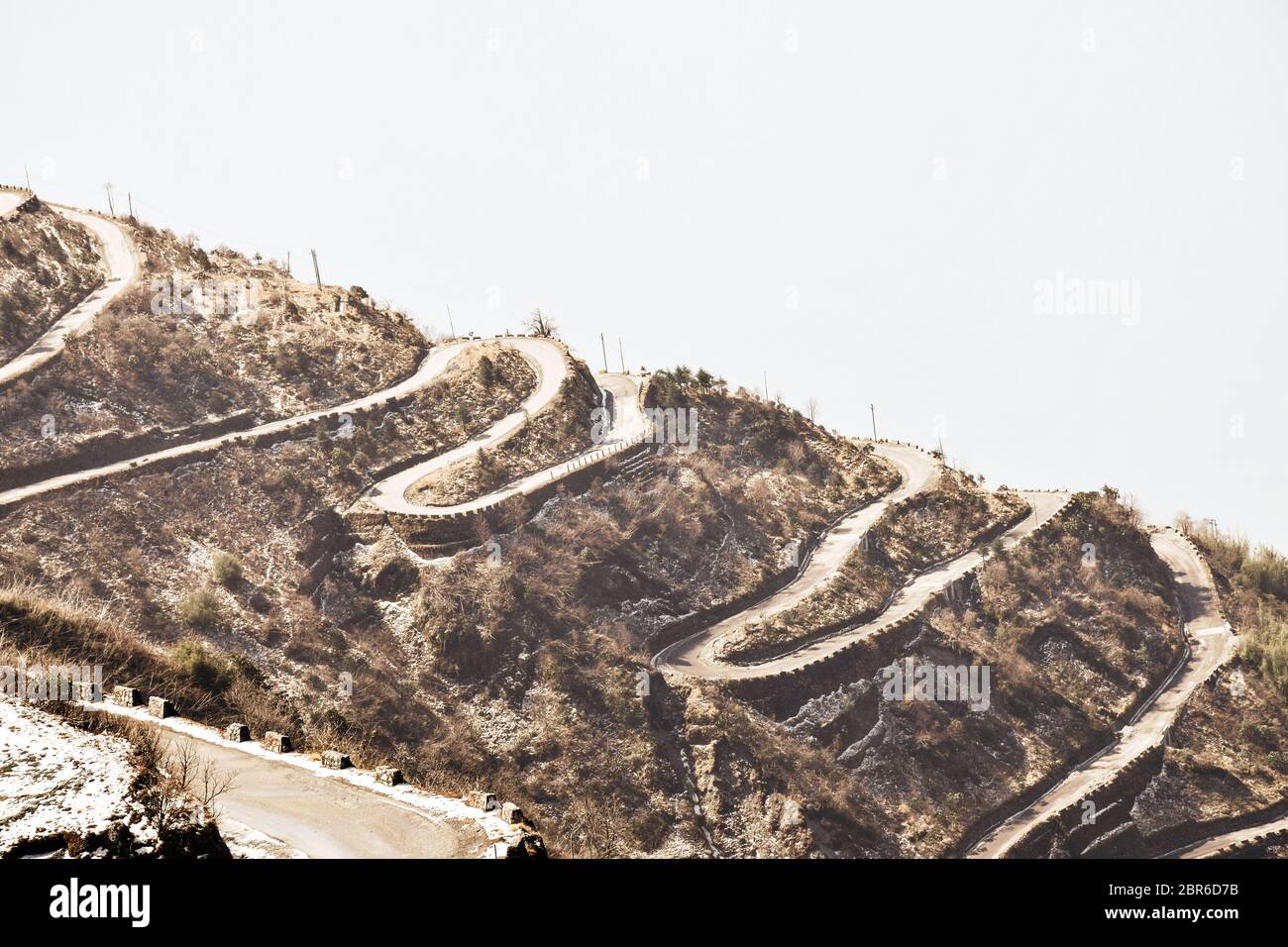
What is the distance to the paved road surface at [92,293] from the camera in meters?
56.7

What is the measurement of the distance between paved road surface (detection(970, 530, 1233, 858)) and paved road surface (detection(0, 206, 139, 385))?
2210 inches

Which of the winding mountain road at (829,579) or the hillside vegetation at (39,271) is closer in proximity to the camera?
the winding mountain road at (829,579)

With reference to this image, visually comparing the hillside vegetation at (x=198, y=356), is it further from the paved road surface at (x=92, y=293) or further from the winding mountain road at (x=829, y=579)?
the winding mountain road at (x=829, y=579)

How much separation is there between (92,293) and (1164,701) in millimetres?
71735

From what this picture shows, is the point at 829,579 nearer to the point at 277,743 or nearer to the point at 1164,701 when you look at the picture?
the point at 1164,701

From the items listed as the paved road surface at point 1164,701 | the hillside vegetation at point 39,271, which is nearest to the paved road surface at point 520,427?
the hillside vegetation at point 39,271

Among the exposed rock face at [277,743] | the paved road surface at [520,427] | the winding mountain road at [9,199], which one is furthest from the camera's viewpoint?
the winding mountain road at [9,199]

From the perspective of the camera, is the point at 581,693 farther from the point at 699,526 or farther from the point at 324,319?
the point at 324,319

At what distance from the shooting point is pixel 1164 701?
58.3 metres

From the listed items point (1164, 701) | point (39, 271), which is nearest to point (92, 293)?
point (39, 271)

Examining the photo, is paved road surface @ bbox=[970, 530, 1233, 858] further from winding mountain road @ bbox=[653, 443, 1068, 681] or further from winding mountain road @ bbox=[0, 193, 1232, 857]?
winding mountain road @ bbox=[653, 443, 1068, 681]

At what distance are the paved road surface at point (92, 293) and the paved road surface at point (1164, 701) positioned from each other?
5613 cm

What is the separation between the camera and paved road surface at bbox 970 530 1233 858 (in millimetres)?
47469
